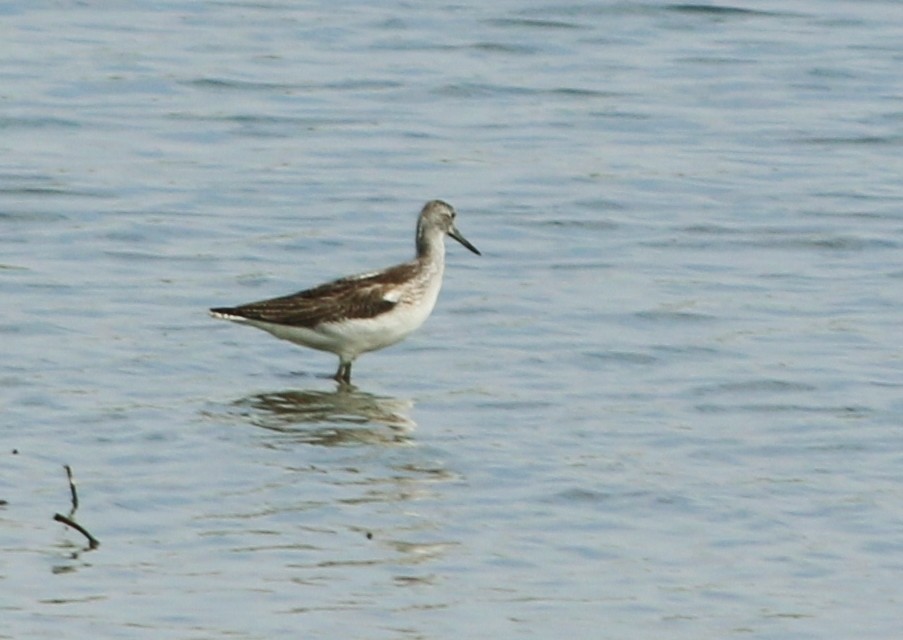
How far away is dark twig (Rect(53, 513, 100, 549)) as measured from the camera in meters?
9.16

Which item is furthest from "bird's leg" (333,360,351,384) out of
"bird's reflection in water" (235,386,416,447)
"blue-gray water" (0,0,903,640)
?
"bird's reflection in water" (235,386,416,447)

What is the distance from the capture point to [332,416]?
41.0ft

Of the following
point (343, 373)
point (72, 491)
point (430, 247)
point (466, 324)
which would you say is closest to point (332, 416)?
point (343, 373)

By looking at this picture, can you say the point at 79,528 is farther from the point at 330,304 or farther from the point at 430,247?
the point at 430,247

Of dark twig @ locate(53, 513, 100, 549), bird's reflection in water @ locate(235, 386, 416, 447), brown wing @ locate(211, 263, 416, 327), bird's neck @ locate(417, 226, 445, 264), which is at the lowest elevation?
bird's reflection in water @ locate(235, 386, 416, 447)

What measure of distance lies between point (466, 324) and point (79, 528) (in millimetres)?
5721

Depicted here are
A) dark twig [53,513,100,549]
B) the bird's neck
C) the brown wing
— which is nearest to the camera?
dark twig [53,513,100,549]

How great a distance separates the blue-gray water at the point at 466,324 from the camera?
9.23m

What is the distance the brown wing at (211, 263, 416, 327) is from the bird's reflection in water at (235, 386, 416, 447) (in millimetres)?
503

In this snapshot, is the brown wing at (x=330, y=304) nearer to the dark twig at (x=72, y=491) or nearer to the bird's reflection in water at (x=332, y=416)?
the bird's reflection in water at (x=332, y=416)

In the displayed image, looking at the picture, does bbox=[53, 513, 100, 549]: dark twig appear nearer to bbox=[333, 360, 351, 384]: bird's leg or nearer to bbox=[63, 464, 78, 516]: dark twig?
bbox=[63, 464, 78, 516]: dark twig

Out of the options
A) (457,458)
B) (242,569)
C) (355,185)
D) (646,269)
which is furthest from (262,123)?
(242,569)

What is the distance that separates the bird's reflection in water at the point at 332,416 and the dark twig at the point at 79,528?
244 centimetres

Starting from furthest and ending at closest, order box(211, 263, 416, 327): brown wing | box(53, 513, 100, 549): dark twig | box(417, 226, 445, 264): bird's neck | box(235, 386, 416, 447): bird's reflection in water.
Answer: box(417, 226, 445, 264): bird's neck
box(211, 263, 416, 327): brown wing
box(235, 386, 416, 447): bird's reflection in water
box(53, 513, 100, 549): dark twig
